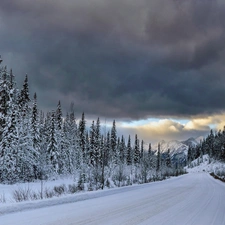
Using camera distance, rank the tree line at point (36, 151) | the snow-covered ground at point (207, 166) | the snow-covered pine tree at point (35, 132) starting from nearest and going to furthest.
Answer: the tree line at point (36, 151) < the snow-covered pine tree at point (35, 132) < the snow-covered ground at point (207, 166)

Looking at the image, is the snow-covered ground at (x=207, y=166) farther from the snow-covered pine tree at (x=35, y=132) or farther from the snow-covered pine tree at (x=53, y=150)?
the snow-covered pine tree at (x=35, y=132)

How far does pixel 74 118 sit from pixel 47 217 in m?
58.9

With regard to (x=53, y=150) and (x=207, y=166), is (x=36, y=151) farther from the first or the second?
(x=207, y=166)

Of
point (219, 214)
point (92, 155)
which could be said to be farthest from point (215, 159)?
point (219, 214)

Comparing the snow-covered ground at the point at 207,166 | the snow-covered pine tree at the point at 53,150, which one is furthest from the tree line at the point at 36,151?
the snow-covered ground at the point at 207,166

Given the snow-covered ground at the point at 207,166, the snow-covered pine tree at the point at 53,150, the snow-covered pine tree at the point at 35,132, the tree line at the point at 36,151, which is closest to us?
the tree line at the point at 36,151

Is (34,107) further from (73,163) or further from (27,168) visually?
(73,163)

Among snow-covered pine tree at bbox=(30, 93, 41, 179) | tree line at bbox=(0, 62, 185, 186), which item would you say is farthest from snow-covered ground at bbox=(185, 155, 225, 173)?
snow-covered pine tree at bbox=(30, 93, 41, 179)

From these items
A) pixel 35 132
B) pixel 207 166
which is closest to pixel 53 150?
pixel 35 132

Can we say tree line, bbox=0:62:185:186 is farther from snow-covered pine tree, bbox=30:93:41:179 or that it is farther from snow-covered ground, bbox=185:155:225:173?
snow-covered ground, bbox=185:155:225:173

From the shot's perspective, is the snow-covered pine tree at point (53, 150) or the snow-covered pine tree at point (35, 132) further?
the snow-covered pine tree at point (53, 150)

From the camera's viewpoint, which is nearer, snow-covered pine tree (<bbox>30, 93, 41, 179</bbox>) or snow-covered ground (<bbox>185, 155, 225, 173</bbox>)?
snow-covered pine tree (<bbox>30, 93, 41, 179</bbox>)

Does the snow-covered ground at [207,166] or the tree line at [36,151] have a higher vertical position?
the tree line at [36,151]

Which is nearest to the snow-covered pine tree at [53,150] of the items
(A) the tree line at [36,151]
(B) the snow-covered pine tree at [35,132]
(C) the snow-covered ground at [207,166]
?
(A) the tree line at [36,151]
